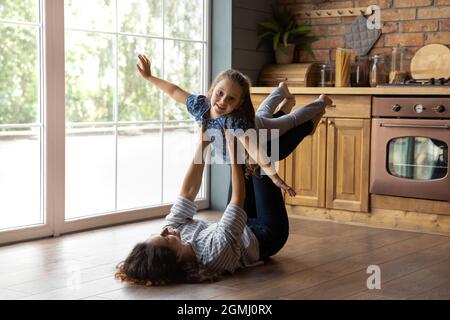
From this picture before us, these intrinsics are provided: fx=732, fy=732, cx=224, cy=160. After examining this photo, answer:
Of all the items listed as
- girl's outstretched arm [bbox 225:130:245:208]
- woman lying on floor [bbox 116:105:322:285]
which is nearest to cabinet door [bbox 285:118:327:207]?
woman lying on floor [bbox 116:105:322:285]

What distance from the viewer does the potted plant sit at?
5.53 meters

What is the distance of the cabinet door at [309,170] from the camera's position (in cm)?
495

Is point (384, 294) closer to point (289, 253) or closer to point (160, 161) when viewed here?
point (289, 253)

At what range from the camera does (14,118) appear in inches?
160

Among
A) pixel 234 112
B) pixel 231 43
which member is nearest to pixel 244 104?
pixel 234 112

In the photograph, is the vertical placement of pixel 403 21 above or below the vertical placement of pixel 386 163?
above

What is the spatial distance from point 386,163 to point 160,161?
1537mm

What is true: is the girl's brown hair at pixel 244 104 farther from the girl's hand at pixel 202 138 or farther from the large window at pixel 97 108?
the large window at pixel 97 108

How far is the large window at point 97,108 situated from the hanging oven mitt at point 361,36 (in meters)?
1.08

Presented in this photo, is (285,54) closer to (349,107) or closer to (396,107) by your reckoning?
(349,107)

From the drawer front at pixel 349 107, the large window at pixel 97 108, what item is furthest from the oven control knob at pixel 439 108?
the large window at pixel 97 108

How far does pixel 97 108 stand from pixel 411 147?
199cm
